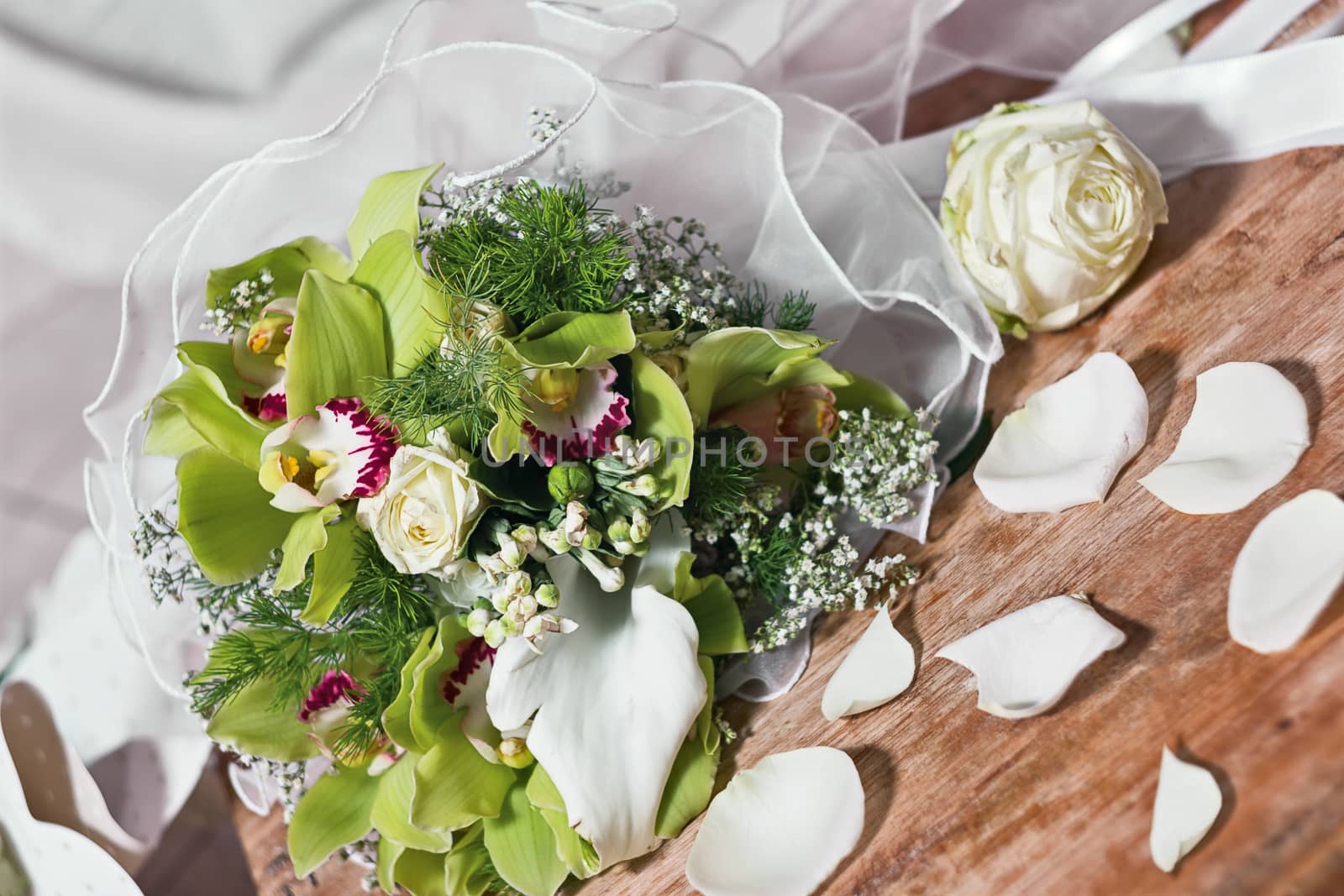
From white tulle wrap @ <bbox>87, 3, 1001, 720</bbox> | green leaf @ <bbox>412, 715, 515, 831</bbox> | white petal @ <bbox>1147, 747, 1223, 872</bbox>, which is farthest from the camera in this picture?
white tulle wrap @ <bbox>87, 3, 1001, 720</bbox>

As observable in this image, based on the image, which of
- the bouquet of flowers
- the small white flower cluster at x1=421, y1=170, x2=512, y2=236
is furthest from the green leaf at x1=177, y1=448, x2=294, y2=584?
the small white flower cluster at x1=421, y1=170, x2=512, y2=236

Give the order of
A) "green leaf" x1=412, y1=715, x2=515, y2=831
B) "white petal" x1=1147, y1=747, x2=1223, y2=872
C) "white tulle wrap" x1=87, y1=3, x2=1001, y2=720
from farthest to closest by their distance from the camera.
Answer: "white tulle wrap" x1=87, y1=3, x2=1001, y2=720 < "green leaf" x1=412, y1=715, x2=515, y2=831 < "white petal" x1=1147, y1=747, x2=1223, y2=872

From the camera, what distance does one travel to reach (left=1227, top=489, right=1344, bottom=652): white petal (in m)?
0.59

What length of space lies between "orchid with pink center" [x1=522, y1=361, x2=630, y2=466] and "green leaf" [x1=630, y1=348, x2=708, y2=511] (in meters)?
0.02

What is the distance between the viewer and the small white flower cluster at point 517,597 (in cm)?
61

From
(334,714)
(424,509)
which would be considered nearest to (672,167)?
(424,509)

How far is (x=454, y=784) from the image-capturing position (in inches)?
26.5

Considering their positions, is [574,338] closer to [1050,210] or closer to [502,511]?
[502,511]

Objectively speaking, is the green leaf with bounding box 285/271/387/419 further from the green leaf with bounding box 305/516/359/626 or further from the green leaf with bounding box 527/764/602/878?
the green leaf with bounding box 527/764/602/878

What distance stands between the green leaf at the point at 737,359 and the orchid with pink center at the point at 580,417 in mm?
62

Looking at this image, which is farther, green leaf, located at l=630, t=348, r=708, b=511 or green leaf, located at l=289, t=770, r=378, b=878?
green leaf, located at l=289, t=770, r=378, b=878

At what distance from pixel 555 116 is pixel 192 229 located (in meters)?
0.29

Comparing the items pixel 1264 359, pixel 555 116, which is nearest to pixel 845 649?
pixel 1264 359

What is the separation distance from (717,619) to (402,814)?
0.26 metres
